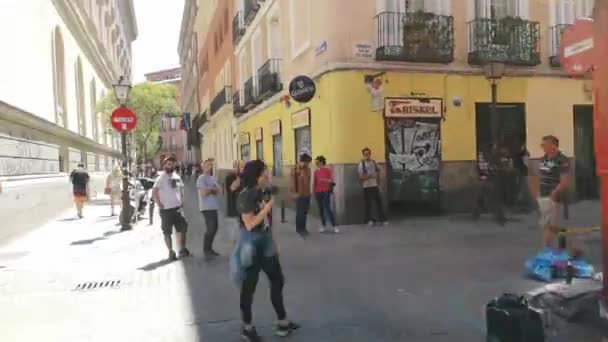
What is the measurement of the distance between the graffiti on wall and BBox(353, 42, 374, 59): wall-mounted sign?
8374 mm

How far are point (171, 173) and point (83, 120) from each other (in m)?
24.5

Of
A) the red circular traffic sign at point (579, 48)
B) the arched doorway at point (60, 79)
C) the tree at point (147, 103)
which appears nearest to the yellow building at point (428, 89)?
the red circular traffic sign at point (579, 48)

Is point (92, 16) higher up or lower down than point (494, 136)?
higher up

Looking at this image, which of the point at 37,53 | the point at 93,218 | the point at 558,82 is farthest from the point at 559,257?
the point at 37,53

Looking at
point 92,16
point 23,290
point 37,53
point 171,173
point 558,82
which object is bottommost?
point 23,290

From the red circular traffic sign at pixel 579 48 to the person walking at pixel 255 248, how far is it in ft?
10.4

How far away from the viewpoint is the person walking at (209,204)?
27.7ft

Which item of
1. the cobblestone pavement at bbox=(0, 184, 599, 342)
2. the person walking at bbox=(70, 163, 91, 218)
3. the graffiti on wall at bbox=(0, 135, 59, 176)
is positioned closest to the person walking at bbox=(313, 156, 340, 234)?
the cobblestone pavement at bbox=(0, 184, 599, 342)

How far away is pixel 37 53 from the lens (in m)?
18.7

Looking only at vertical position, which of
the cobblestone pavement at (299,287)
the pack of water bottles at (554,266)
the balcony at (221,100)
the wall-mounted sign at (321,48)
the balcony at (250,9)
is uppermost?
the balcony at (250,9)

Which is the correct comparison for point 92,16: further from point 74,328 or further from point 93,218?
point 74,328

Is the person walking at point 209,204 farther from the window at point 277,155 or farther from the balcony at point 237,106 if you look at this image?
the balcony at point 237,106

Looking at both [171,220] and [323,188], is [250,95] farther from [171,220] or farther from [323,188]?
[171,220]

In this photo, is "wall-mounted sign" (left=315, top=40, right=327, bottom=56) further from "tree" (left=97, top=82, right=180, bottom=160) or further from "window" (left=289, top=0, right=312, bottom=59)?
"tree" (left=97, top=82, right=180, bottom=160)
